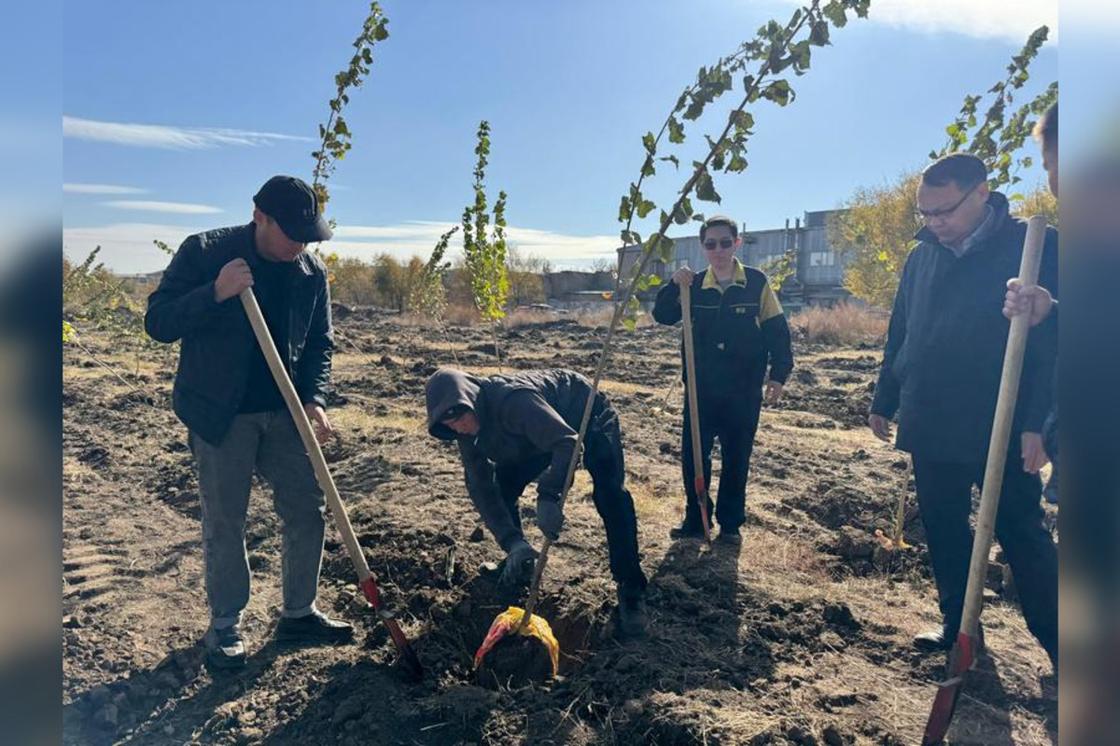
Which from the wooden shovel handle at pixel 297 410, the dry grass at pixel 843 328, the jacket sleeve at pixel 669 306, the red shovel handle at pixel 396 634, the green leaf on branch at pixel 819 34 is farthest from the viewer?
the dry grass at pixel 843 328

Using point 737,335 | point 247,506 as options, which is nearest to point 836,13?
point 737,335

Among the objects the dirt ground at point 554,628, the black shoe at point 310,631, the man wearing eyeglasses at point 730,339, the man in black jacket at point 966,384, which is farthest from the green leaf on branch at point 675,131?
the black shoe at point 310,631

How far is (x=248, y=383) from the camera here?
294 centimetres

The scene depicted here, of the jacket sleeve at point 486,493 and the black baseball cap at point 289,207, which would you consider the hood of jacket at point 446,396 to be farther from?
the black baseball cap at point 289,207

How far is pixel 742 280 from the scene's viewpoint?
14.1 ft

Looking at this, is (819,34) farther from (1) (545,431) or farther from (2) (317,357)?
(2) (317,357)

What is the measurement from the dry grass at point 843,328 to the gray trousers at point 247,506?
19944mm

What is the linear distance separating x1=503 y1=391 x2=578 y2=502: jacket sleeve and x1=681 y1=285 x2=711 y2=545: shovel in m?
1.37

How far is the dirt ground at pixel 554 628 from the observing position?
2650mm

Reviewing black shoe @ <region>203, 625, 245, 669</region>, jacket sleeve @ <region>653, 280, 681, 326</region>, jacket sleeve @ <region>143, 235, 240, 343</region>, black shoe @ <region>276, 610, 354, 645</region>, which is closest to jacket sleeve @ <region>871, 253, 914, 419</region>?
jacket sleeve @ <region>653, 280, 681, 326</region>

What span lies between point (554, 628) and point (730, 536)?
1578 mm

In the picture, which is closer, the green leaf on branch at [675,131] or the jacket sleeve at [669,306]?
the green leaf on branch at [675,131]

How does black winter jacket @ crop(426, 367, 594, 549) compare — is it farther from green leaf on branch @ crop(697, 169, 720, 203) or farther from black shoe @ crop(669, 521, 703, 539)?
black shoe @ crop(669, 521, 703, 539)
